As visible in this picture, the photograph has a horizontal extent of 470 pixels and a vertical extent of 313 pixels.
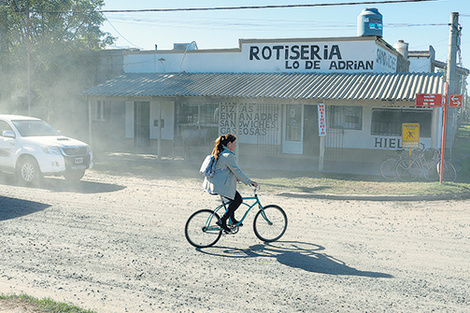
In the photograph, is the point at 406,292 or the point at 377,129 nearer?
the point at 406,292

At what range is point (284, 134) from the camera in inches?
807

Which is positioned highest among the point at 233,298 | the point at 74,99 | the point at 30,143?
the point at 74,99

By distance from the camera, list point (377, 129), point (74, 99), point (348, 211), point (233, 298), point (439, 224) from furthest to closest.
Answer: point (74, 99) < point (377, 129) < point (348, 211) < point (439, 224) < point (233, 298)

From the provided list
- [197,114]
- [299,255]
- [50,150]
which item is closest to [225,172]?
[299,255]

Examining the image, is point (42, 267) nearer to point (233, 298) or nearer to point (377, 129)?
point (233, 298)

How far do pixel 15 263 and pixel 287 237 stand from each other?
4.31 metres

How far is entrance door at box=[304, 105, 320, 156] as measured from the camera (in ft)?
65.7

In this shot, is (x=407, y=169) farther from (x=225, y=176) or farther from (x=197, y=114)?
(x=197, y=114)

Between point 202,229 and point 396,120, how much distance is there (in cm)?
1338

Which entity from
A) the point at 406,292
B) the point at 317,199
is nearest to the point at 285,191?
the point at 317,199

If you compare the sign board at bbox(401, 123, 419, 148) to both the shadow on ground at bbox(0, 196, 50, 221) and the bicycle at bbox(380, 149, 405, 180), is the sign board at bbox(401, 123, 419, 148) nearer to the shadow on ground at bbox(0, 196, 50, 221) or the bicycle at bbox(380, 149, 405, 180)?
the bicycle at bbox(380, 149, 405, 180)

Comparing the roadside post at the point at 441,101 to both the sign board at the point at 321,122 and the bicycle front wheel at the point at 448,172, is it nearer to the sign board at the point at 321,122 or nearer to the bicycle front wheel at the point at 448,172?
the bicycle front wheel at the point at 448,172

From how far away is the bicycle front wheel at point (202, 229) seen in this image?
7.34m

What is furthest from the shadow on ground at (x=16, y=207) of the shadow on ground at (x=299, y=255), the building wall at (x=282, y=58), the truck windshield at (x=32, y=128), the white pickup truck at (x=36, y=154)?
the building wall at (x=282, y=58)
